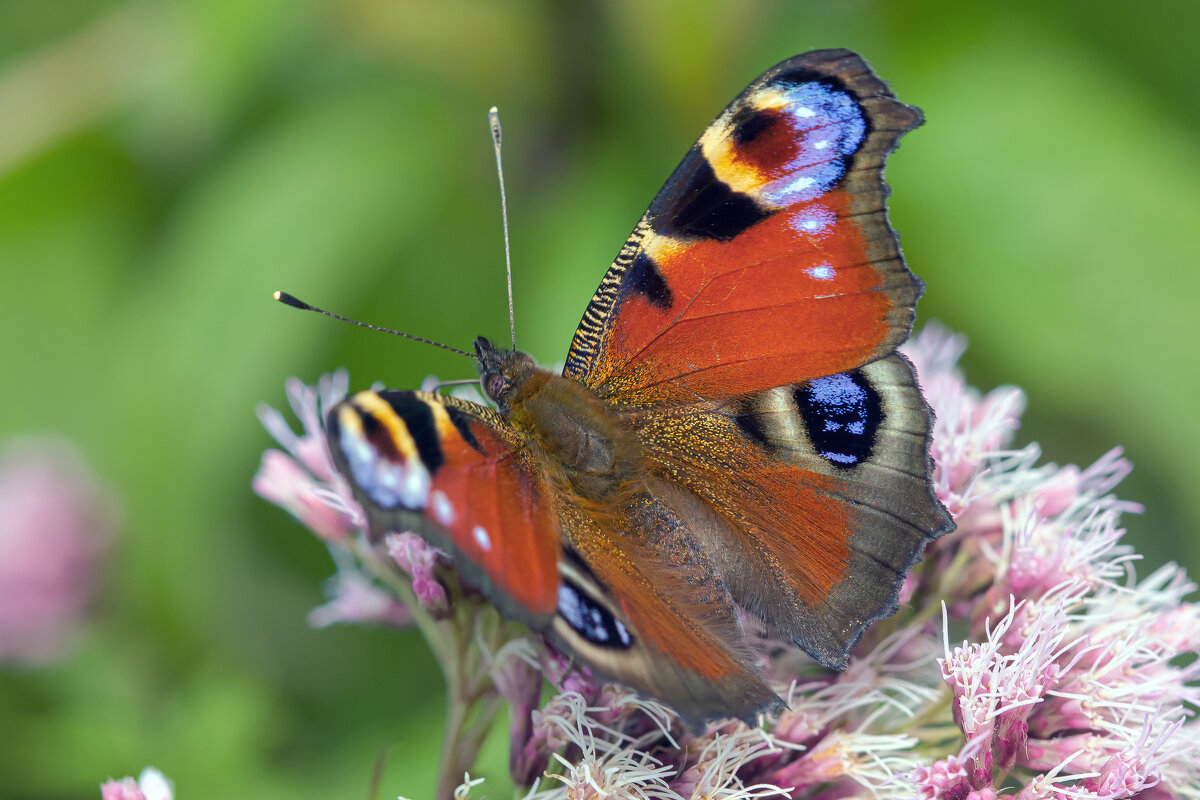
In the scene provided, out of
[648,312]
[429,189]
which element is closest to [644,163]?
[429,189]

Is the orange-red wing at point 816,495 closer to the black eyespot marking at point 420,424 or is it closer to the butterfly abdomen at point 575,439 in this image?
the butterfly abdomen at point 575,439

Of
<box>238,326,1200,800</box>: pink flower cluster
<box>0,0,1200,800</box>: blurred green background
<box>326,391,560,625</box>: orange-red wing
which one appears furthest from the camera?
<box>0,0,1200,800</box>: blurred green background

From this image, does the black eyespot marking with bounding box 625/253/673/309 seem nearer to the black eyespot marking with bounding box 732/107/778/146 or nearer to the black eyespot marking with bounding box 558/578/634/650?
the black eyespot marking with bounding box 732/107/778/146

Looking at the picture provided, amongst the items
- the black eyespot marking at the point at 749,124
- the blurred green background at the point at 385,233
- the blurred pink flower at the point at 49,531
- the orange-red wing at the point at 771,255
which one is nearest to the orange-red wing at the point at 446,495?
the orange-red wing at the point at 771,255

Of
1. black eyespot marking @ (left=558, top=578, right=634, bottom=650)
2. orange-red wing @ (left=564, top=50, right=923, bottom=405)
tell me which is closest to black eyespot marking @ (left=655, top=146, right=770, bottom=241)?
orange-red wing @ (left=564, top=50, right=923, bottom=405)

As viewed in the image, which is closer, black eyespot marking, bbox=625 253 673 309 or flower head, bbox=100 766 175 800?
flower head, bbox=100 766 175 800

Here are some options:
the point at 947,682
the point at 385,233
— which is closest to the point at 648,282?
the point at 947,682
